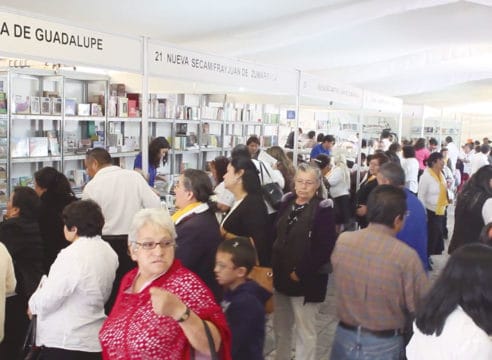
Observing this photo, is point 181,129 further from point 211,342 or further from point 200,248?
point 211,342

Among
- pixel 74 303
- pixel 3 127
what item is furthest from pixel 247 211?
pixel 3 127

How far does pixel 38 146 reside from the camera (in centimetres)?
563

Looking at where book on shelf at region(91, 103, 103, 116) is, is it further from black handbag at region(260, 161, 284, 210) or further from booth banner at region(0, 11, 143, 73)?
black handbag at region(260, 161, 284, 210)

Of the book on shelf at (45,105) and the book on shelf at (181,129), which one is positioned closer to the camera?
the book on shelf at (45,105)

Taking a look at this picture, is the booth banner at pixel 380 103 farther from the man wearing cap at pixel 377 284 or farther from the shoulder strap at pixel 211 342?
the shoulder strap at pixel 211 342

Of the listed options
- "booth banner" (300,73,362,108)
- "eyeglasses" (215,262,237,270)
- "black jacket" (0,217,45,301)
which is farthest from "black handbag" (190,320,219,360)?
"booth banner" (300,73,362,108)

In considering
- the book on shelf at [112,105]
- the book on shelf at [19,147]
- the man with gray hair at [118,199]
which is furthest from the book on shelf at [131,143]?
the man with gray hair at [118,199]

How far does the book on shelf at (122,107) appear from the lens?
6492 mm

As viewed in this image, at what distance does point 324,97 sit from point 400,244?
201 inches

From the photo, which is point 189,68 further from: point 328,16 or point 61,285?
point 328,16

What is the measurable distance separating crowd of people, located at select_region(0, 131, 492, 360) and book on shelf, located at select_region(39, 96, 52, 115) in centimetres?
226

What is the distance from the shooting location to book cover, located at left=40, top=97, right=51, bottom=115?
5.64 m

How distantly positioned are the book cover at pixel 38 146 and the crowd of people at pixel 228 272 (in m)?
2.11

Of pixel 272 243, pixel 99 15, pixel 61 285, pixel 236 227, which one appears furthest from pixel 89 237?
pixel 99 15
